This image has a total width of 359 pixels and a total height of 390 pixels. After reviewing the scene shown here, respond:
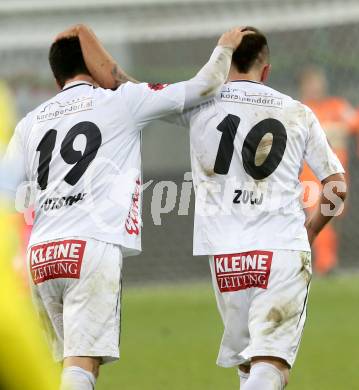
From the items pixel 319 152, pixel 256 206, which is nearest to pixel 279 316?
pixel 256 206

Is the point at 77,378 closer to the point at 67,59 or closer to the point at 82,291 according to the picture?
the point at 82,291

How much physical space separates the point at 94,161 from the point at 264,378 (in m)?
1.33

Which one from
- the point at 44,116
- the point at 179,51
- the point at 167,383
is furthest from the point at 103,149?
the point at 179,51

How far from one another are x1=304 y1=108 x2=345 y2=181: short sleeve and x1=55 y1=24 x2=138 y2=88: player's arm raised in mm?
947

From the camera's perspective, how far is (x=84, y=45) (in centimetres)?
636

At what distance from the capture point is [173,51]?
1449cm

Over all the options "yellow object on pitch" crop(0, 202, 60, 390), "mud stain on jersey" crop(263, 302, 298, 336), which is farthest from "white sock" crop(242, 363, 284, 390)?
→ "yellow object on pitch" crop(0, 202, 60, 390)

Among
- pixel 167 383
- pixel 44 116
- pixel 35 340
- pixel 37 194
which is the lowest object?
pixel 167 383

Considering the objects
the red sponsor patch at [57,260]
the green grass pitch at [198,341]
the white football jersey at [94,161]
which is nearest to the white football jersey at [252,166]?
the white football jersey at [94,161]

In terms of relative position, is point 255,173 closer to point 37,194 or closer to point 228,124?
point 228,124

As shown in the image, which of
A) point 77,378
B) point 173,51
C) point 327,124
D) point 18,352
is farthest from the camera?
point 173,51

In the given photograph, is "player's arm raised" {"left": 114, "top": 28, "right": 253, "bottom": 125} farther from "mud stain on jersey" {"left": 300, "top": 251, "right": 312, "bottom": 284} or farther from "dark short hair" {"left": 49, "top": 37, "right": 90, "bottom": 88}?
"mud stain on jersey" {"left": 300, "top": 251, "right": 312, "bottom": 284}

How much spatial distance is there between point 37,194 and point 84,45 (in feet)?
2.61

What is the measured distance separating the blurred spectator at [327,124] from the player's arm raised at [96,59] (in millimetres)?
7138
